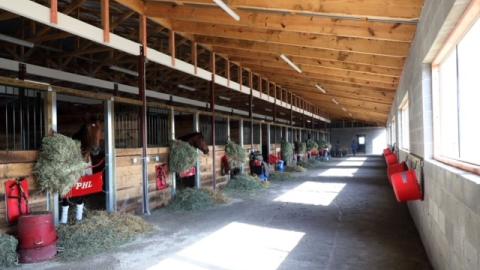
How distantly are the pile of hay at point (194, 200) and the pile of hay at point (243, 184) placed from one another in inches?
73.6

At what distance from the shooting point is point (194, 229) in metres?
5.16

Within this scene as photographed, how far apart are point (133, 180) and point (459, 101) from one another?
474 cm

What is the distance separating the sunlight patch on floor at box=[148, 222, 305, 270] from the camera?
3654mm

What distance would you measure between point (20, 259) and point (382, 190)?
7.47 m

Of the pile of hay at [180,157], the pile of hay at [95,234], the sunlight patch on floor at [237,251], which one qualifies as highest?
the pile of hay at [180,157]

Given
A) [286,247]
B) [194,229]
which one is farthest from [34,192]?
[286,247]

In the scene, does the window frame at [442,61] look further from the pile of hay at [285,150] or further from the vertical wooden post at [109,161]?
the pile of hay at [285,150]

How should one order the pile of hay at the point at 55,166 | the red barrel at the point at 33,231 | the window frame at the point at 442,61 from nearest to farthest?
the window frame at the point at 442,61 → the red barrel at the point at 33,231 → the pile of hay at the point at 55,166

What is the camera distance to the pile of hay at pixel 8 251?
3607 mm

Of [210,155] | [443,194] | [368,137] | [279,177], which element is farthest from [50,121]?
[368,137]

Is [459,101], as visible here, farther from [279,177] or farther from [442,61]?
[279,177]

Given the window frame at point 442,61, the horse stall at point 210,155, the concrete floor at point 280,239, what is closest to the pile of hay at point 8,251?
the concrete floor at point 280,239

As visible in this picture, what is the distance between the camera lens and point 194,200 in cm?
677

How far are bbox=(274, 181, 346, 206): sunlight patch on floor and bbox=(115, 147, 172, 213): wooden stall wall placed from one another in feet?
7.90
